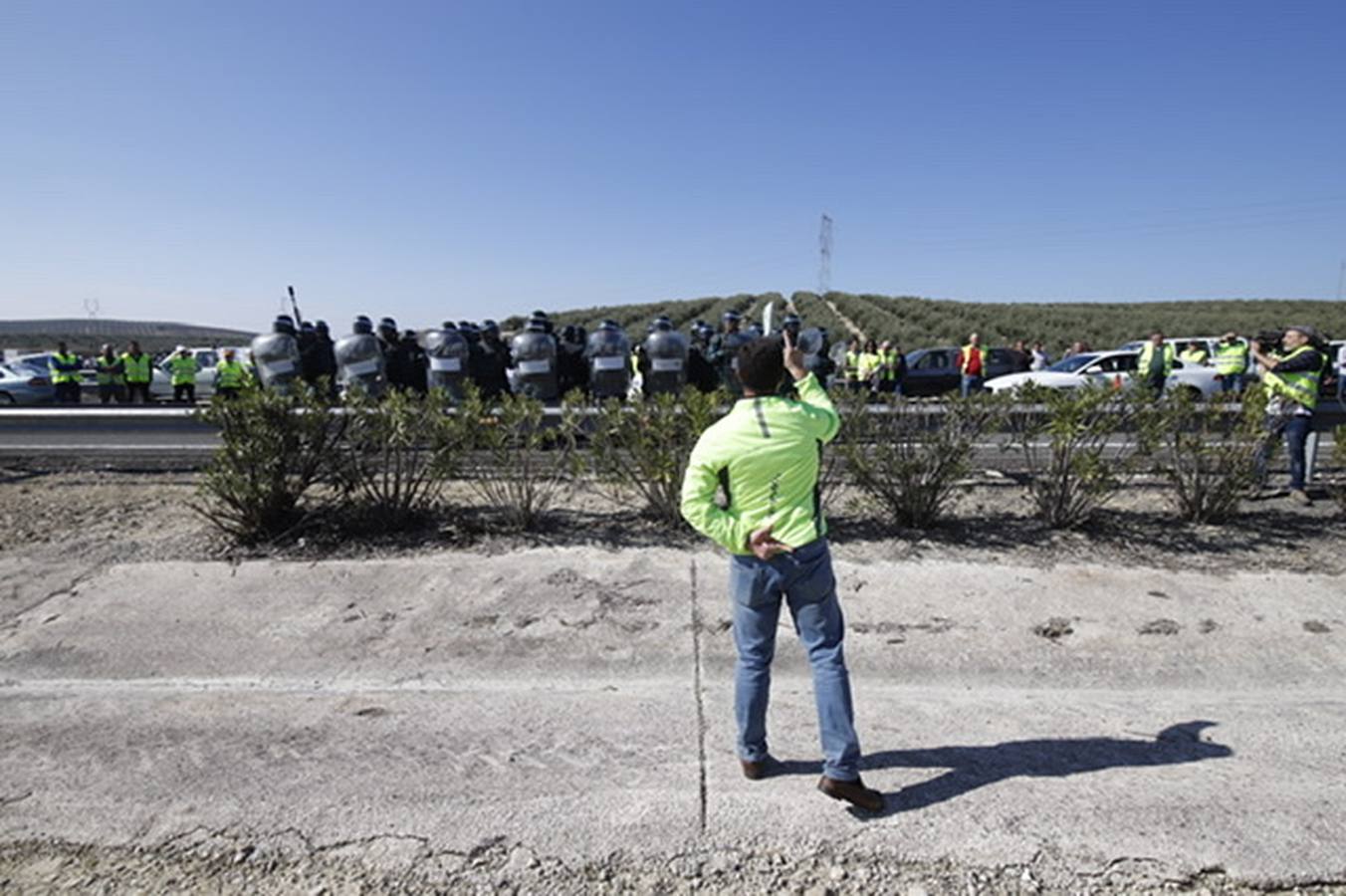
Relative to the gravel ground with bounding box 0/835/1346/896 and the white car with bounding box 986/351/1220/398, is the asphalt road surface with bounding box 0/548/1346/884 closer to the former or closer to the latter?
the gravel ground with bounding box 0/835/1346/896

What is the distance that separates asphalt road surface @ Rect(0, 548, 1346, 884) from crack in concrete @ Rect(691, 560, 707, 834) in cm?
2

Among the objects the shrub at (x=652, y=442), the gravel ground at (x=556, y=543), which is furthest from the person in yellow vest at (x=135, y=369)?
the shrub at (x=652, y=442)

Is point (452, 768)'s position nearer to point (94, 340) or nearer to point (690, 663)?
point (690, 663)

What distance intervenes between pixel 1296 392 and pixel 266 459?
8.08 m

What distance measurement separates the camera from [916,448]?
5.38m

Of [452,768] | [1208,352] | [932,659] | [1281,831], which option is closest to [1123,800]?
[1281,831]

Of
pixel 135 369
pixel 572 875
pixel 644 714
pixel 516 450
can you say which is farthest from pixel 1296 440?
pixel 135 369

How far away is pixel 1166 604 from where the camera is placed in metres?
4.38

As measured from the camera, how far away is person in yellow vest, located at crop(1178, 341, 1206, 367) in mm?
17656

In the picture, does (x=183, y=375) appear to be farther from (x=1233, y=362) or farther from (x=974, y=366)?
(x=1233, y=362)

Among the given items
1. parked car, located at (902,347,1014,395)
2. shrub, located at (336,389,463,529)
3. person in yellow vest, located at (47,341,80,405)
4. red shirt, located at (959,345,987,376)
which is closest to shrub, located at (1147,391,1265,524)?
shrub, located at (336,389,463,529)

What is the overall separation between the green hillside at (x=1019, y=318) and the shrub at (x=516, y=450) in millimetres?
33739

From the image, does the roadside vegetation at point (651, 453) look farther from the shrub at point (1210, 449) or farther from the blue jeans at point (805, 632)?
the blue jeans at point (805, 632)

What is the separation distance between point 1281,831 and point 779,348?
7.69 feet
